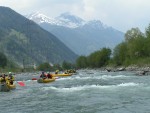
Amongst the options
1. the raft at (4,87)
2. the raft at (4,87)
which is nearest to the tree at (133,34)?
the raft at (4,87)

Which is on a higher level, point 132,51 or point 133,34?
point 133,34

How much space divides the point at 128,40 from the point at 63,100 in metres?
102

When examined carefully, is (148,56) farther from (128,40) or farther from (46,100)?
(46,100)

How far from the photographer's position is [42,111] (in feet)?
87.5

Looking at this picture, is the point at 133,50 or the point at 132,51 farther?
the point at 132,51

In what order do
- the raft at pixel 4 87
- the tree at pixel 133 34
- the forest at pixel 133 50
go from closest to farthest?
the raft at pixel 4 87 < the forest at pixel 133 50 < the tree at pixel 133 34

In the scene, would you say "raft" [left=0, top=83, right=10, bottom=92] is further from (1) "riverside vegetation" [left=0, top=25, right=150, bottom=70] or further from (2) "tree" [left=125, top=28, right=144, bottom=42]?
(2) "tree" [left=125, top=28, right=144, bottom=42]

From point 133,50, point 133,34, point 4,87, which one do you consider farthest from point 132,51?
point 4,87

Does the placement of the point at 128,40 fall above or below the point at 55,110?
above

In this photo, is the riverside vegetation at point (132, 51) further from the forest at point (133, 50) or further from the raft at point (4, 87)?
the raft at point (4, 87)

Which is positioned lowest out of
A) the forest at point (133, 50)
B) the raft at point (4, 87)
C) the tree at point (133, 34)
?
the raft at point (4, 87)

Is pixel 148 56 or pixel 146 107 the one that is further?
pixel 148 56

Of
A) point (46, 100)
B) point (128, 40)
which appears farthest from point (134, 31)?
point (46, 100)

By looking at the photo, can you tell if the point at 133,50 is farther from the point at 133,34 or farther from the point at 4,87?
the point at 4,87
